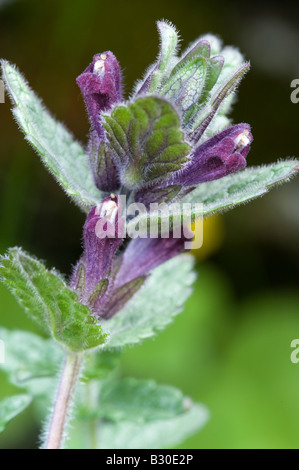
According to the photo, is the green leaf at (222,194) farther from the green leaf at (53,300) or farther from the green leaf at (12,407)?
the green leaf at (12,407)

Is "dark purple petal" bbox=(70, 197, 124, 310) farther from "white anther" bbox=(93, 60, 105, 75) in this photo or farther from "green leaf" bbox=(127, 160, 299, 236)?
"white anther" bbox=(93, 60, 105, 75)

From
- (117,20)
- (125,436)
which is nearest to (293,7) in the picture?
(117,20)

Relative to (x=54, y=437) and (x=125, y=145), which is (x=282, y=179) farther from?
(x=54, y=437)

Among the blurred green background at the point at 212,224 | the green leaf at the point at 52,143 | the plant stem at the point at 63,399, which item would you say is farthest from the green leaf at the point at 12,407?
the blurred green background at the point at 212,224

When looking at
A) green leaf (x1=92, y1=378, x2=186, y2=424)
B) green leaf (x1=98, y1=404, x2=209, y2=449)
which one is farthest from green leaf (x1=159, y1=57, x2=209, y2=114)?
green leaf (x1=98, y1=404, x2=209, y2=449)

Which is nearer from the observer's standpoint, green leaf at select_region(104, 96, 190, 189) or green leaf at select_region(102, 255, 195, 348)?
green leaf at select_region(104, 96, 190, 189)
